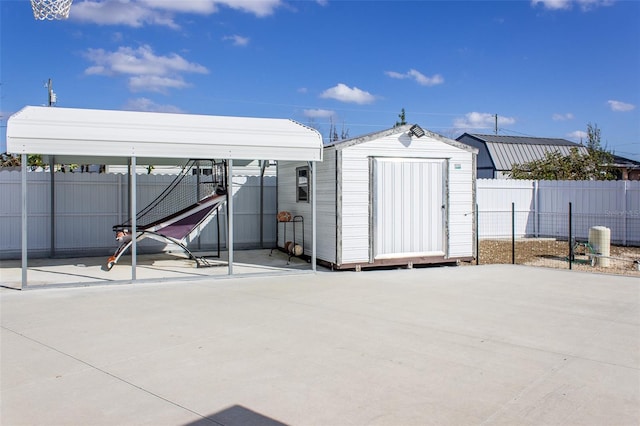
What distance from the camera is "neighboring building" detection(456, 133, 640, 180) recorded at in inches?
1063

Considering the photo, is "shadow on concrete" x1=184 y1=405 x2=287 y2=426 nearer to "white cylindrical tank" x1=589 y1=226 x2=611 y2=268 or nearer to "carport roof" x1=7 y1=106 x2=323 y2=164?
"carport roof" x1=7 y1=106 x2=323 y2=164

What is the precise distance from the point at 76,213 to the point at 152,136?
4.67 m

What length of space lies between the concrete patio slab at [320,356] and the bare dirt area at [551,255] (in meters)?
3.14

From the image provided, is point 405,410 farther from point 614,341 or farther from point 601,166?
point 601,166

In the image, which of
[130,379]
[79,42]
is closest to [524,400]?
[130,379]

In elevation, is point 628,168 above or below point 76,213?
above

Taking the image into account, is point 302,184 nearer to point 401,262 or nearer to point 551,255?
point 401,262

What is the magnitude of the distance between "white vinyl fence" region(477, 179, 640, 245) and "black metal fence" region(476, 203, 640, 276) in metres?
0.02

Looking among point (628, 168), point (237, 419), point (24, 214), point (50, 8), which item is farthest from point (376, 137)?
point (628, 168)

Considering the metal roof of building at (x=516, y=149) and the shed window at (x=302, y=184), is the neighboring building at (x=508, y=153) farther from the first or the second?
the shed window at (x=302, y=184)

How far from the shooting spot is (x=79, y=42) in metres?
18.8

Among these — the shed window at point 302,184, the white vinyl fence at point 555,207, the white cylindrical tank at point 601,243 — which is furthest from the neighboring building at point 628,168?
the shed window at point 302,184

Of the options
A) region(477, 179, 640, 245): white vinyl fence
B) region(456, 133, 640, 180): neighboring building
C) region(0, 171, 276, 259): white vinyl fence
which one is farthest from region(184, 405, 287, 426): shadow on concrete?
region(456, 133, 640, 180): neighboring building

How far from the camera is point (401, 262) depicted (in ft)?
33.4
